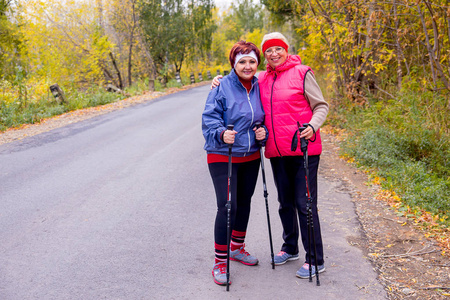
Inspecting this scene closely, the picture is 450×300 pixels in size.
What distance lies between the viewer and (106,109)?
14.9 metres

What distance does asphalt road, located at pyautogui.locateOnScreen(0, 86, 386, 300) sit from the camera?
341cm

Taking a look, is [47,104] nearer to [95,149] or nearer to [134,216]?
[95,149]

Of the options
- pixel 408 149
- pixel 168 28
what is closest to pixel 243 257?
pixel 408 149

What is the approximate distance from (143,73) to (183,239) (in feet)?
91.4

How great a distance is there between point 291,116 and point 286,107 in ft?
0.29

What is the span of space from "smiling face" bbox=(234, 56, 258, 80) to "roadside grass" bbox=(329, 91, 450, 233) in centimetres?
281

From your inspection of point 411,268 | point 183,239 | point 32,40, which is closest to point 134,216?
point 183,239

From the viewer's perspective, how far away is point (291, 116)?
3469mm

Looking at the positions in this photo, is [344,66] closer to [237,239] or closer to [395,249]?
[395,249]

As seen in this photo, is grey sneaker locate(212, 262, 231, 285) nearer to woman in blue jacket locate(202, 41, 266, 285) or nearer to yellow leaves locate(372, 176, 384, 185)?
woman in blue jacket locate(202, 41, 266, 285)

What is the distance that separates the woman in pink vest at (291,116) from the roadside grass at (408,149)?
6.37 ft

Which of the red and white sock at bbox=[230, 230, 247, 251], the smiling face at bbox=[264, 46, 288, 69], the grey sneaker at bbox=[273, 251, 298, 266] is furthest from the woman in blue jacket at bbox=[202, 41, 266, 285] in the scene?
the grey sneaker at bbox=[273, 251, 298, 266]

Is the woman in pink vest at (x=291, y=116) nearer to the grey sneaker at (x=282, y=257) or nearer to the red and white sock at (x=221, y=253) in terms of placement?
the grey sneaker at (x=282, y=257)

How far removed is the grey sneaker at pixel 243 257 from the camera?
3.78m
